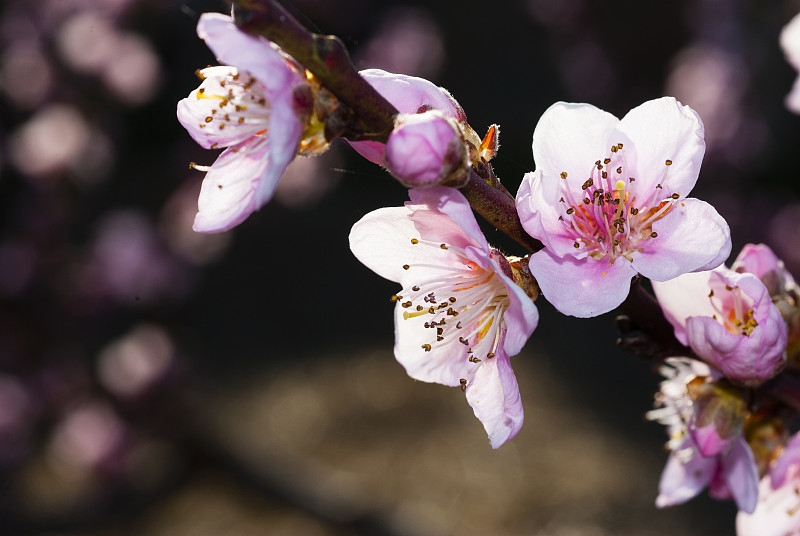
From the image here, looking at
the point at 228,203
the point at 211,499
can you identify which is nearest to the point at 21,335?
the point at 211,499

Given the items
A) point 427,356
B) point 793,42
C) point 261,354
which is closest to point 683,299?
point 427,356

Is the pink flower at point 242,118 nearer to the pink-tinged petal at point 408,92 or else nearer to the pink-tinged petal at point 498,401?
the pink-tinged petal at point 408,92

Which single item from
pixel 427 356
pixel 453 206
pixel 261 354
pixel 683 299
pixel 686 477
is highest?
pixel 453 206

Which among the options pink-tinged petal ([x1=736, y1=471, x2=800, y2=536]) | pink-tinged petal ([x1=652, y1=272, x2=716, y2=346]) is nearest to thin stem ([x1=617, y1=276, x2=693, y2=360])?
pink-tinged petal ([x1=652, y1=272, x2=716, y2=346])

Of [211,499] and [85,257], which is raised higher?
[85,257]

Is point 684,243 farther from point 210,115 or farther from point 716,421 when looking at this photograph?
point 210,115

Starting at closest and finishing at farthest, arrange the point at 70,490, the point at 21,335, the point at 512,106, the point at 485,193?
the point at 485,193
the point at 21,335
the point at 70,490
the point at 512,106

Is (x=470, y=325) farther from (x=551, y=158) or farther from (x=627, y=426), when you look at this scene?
(x=627, y=426)

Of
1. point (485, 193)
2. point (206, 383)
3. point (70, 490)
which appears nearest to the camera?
point (485, 193)
